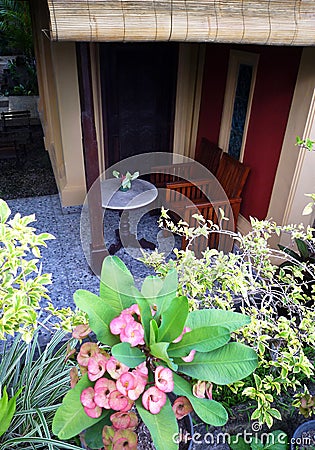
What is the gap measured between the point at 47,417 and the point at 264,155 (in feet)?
10.0

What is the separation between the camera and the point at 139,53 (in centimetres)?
437

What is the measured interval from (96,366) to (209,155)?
3.86 m

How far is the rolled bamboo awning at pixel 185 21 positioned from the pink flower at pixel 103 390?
1.79m

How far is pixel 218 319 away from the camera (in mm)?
1175

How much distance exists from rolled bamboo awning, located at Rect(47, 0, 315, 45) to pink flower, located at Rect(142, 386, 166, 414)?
1853 millimetres

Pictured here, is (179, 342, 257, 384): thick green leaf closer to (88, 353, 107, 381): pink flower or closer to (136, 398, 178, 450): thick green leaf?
(136, 398, 178, 450): thick green leaf

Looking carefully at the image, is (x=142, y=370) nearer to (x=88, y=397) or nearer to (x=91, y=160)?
(x=88, y=397)

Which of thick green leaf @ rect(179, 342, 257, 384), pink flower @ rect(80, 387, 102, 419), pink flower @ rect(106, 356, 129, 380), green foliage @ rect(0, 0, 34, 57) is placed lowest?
pink flower @ rect(80, 387, 102, 419)

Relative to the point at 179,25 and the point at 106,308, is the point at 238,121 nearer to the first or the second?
the point at 179,25

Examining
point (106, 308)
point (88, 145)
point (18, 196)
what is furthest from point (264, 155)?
point (18, 196)

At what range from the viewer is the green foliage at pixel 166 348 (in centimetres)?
104

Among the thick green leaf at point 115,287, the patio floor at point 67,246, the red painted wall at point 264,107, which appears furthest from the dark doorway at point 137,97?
the thick green leaf at point 115,287

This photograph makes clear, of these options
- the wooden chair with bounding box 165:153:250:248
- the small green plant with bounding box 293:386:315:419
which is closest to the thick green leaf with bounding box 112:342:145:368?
the small green plant with bounding box 293:386:315:419

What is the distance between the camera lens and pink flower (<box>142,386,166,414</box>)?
40.6 inches
